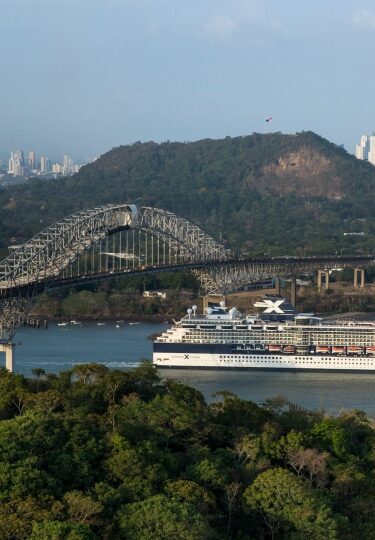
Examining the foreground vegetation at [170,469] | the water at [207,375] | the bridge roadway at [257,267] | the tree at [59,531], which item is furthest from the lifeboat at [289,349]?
the tree at [59,531]

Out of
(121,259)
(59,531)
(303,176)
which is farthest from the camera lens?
(303,176)

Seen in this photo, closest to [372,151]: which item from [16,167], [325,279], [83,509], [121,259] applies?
[16,167]

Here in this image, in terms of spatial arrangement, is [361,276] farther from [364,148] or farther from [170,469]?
[364,148]

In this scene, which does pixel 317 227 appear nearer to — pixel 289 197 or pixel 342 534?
pixel 289 197

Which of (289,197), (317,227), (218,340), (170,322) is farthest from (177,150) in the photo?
(218,340)

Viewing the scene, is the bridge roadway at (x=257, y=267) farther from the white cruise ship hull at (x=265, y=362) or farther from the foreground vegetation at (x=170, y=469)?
the foreground vegetation at (x=170, y=469)

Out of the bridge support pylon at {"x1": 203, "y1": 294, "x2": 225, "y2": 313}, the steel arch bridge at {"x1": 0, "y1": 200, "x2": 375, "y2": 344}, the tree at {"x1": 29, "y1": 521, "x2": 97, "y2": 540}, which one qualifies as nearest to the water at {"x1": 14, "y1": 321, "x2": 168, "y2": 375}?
the steel arch bridge at {"x1": 0, "y1": 200, "x2": 375, "y2": 344}
